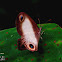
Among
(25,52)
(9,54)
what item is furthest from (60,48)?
A: (9,54)

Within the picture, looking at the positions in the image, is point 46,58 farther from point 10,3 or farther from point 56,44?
point 10,3

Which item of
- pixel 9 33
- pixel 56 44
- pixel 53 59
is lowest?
pixel 53 59

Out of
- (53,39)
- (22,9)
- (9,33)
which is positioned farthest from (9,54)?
(22,9)

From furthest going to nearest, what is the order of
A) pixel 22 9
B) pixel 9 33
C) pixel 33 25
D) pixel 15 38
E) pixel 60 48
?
pixel 22 9 → pixel 9 33 → pixel 15 38 → pixel 60 48 → pixel 33 25

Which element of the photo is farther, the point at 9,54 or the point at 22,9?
the point at 22,9

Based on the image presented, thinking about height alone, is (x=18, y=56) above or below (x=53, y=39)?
below

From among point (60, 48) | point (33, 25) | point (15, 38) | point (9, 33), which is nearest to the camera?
point (33, 25)
